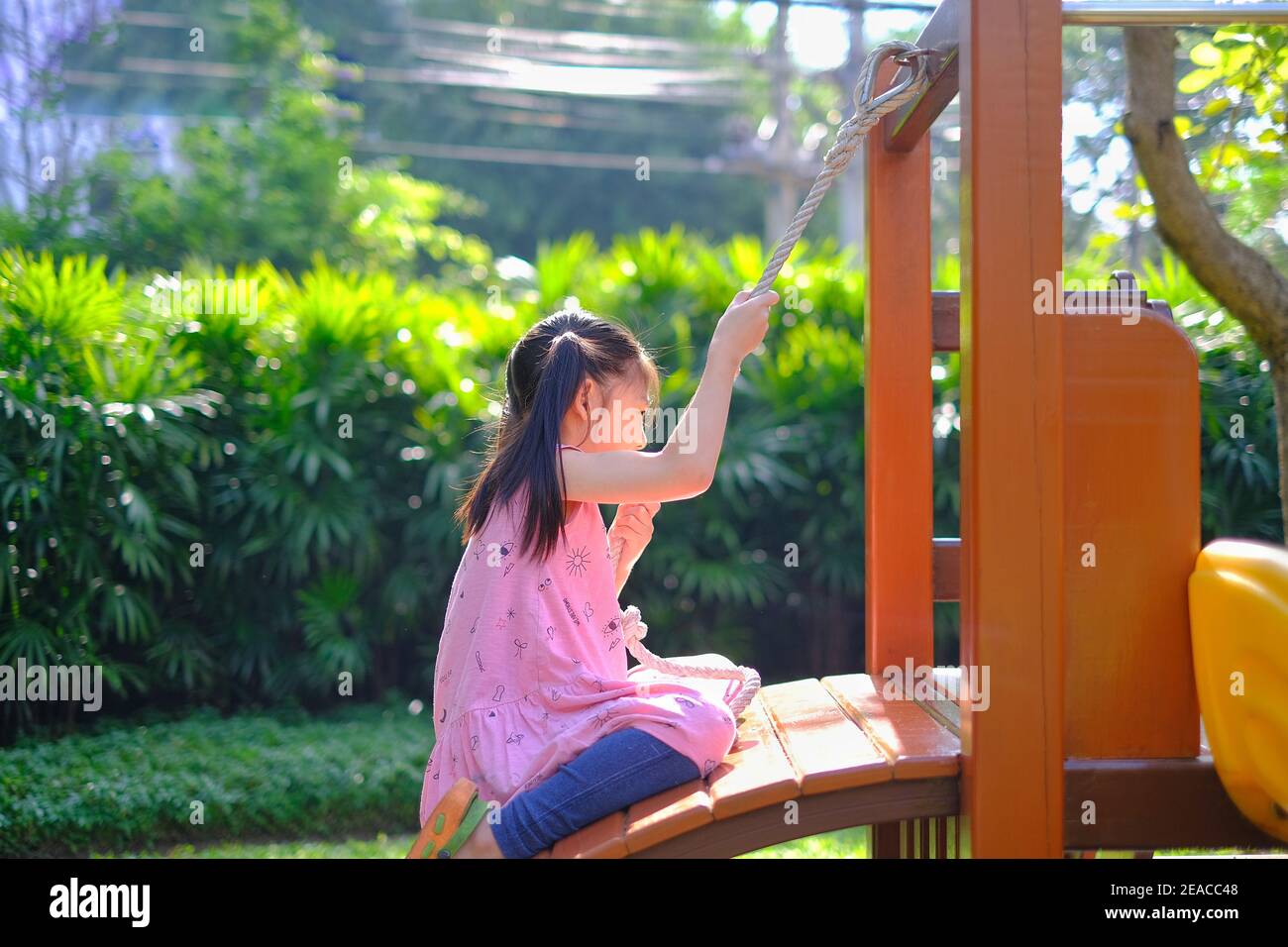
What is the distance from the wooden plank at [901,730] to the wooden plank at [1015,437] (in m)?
0.08

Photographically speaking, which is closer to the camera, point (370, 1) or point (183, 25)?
point (183, 25)

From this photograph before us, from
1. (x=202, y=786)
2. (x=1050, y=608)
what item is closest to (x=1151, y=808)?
(x=1050, y=608)

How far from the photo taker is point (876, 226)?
284 cm

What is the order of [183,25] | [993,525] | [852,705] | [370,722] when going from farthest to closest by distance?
[183,25], [370,722], [852,705], [993,525]

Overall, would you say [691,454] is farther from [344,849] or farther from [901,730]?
[344,849]

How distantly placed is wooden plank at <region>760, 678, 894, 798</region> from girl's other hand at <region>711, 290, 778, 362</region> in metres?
0.78

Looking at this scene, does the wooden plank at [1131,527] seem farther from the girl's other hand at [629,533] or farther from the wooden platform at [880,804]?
the girl's other hand at [629,533]

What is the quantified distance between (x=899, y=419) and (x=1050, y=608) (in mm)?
968

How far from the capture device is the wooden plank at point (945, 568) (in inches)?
111

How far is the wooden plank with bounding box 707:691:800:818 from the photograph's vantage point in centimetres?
200

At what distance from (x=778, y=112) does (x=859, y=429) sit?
12.9 metres

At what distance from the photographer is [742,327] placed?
2.20 metres
